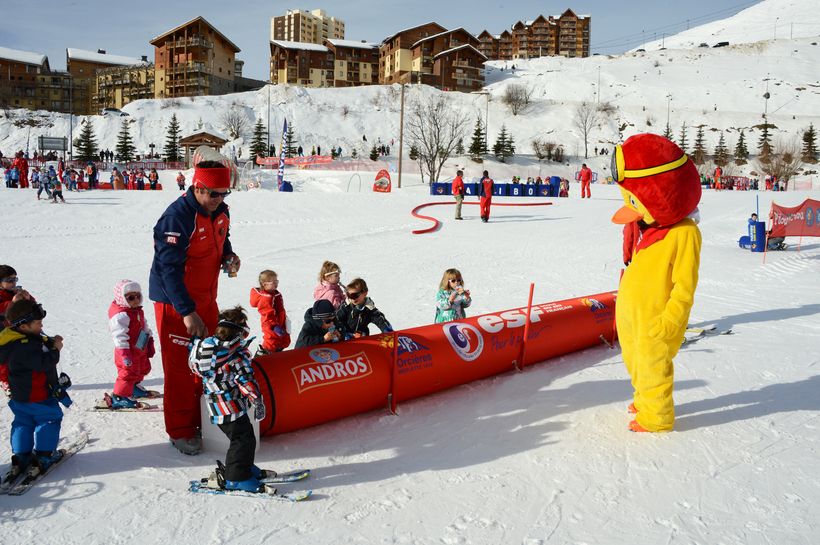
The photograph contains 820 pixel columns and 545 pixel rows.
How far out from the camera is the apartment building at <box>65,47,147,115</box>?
281 feet

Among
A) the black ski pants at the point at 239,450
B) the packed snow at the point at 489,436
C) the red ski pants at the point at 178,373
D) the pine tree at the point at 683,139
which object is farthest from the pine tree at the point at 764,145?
the black ski pants at the point at 239,450

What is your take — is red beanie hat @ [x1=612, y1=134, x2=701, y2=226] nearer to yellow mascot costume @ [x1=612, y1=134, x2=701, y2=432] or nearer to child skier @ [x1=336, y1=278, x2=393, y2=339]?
yellow mascot costume @ [x1=612, y1=134, x2=701, y2=432]

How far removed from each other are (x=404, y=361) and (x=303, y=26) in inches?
5957

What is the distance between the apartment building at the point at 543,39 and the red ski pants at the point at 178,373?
438 feet

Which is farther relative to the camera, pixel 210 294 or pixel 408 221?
pixel 408 221

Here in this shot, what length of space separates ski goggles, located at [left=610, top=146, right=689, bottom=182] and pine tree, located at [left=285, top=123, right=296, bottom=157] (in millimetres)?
53958

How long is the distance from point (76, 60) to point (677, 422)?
10207cm

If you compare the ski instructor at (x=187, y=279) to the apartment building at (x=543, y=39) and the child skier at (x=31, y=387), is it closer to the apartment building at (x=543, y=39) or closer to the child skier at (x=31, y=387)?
the child skier at (x=31, y=387)

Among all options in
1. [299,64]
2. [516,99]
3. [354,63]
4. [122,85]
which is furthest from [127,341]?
[354,63]

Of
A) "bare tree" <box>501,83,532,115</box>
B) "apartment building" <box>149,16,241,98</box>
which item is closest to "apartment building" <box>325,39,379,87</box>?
"apartment building" <box>149,16,241,98</box>

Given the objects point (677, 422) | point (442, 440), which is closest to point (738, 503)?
point (677, 422)

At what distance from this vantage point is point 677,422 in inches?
203

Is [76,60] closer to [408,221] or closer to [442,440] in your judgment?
[408,221]

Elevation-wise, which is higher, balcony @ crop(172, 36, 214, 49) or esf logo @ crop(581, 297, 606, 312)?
balcony @ crop(172, 36, 214, 49)
